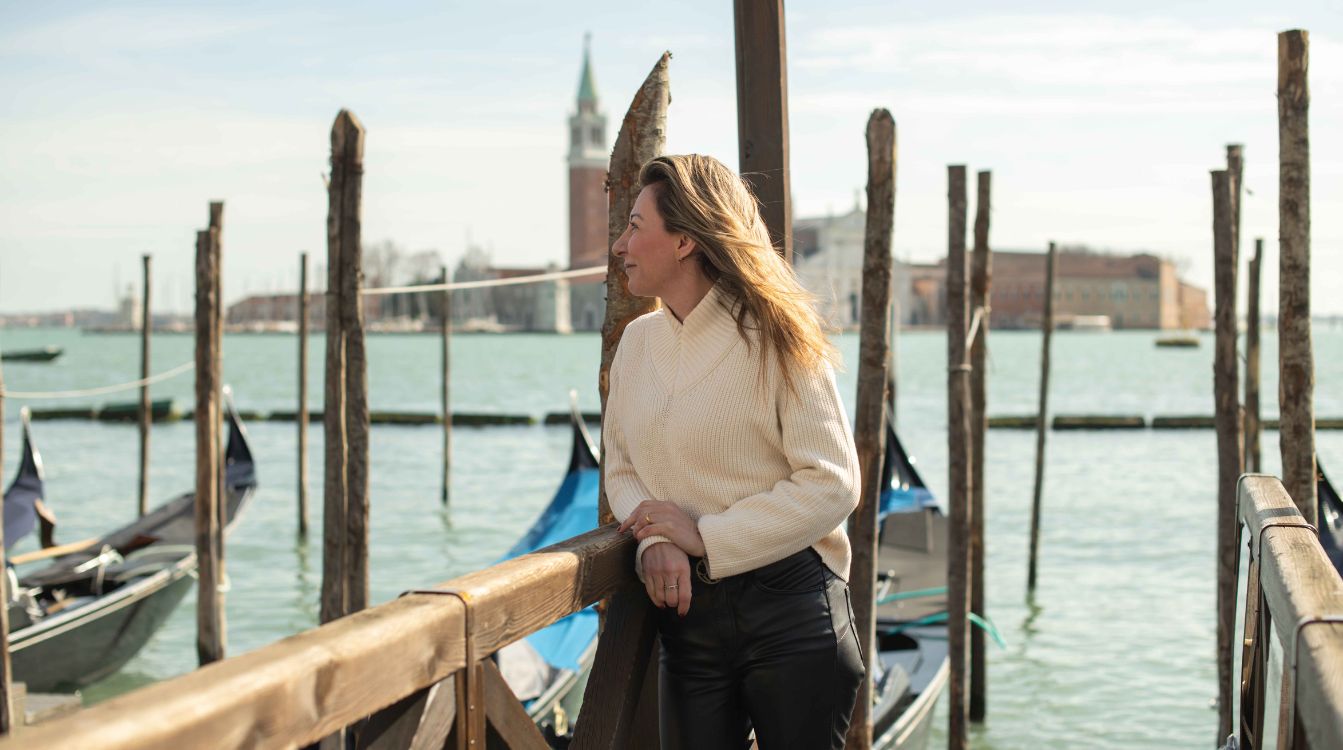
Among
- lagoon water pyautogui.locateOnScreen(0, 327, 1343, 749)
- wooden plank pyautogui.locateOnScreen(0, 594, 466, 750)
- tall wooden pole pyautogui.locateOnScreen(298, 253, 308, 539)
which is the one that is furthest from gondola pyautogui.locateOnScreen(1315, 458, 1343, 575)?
tall wooden pole pyautogui.locateOnScreen(298, 253, 308, 539)

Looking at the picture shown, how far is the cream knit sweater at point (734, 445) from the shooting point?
152 centimetres

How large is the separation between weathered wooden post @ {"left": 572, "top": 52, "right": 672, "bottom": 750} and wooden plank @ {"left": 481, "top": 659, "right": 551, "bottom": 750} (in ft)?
0.77

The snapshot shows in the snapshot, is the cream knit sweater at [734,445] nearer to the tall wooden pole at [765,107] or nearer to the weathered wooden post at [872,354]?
the tall wooden pole at [765,107]

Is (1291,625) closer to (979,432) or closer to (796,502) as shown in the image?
(796,502)

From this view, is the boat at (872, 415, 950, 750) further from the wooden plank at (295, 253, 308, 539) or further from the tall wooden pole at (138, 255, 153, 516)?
the tall wooden pole at (138, 255, 153, 516)

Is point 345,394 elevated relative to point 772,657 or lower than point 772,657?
elevated

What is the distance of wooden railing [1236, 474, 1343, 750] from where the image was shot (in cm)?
82

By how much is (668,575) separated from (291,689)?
2.22 feet

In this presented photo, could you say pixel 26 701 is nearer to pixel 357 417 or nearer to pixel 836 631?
pixel 357 417

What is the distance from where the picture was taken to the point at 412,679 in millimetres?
1125

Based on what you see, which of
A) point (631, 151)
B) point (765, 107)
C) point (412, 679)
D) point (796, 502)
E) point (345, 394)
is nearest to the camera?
point (412, 679)

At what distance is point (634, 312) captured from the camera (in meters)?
2.12

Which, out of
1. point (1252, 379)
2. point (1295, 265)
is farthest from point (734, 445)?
point (1252, 379)

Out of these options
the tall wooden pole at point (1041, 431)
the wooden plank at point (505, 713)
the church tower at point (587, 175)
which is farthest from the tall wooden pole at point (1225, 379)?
the church tower at point (587, 175)
